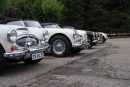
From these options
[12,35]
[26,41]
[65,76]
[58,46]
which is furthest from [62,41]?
[65,76]

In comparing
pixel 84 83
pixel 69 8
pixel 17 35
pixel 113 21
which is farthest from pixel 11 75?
pixel 113 21

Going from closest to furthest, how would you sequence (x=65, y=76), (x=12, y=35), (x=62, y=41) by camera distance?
(x=65, y=76) < (x=12, y=35) < (x=62, y=41)

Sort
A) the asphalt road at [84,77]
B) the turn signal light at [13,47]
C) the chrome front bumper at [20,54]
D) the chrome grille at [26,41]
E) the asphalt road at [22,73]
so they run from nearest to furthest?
the asphalt road at [84,77]
the asphalt road at [22,73]
the chrome front bumper at [20,54]
the turn signal light at [13,47]
the chrome grille at [26,41]

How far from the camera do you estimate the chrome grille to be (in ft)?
26.0

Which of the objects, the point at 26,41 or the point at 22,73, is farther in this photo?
the point at 26,41

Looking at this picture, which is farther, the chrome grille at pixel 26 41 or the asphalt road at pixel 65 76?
the chrome grille at pixel 26 41

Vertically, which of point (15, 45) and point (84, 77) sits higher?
point (15, 45)

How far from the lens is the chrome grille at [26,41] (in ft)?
26.0

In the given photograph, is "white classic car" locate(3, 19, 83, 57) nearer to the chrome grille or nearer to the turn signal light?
the chrome grille

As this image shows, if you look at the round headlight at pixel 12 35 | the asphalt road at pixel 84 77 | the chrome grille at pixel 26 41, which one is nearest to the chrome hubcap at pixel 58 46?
the asphalt road at pixel 84 77

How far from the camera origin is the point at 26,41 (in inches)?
321

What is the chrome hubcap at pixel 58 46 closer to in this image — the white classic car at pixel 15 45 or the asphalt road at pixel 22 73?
the asphalt road at pixel 22 73

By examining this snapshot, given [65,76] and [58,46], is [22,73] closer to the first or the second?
[65,76]

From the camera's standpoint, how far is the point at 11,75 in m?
7.69
